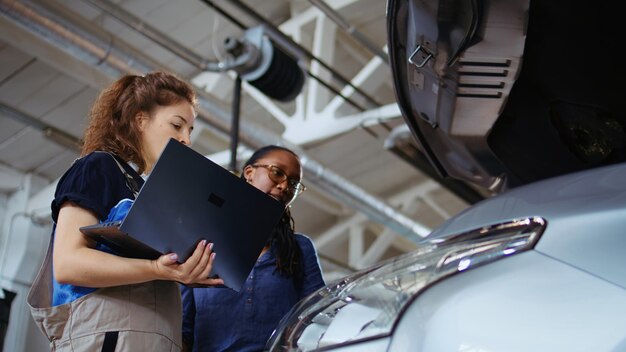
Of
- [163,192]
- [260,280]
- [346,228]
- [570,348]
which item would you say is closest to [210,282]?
[163,192]

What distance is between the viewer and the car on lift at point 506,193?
3.03 ft

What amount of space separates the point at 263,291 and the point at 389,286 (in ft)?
2.90

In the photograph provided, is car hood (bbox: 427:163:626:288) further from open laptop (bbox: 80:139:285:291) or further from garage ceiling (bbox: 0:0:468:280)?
garage ceiling (bbox: 0:0:468:280)

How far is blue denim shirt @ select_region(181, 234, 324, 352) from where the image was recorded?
1841 millimetres

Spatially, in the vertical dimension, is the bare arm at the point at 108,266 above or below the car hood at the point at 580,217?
below

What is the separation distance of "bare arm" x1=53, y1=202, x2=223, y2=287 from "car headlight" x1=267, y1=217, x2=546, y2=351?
10.0 inches

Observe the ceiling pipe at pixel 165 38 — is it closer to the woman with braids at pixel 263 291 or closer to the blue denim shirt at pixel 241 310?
the woman with braids at pixel 263 291

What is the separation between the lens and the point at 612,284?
0.92 m

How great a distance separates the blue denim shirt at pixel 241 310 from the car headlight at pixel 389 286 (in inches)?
25.0

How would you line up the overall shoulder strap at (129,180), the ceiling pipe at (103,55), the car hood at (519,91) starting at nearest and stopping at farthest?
the overall shoulder strap at (129,180) < the car hood at (519,91) < the ceiling pipe at (103,55)

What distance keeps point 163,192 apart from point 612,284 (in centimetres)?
76

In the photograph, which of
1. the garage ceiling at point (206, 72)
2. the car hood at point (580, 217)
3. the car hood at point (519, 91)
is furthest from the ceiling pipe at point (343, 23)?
the car hood at point (580, 217)

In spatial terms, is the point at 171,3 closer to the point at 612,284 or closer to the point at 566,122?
the point at 566,122

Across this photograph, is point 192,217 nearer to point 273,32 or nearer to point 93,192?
point 93,192
